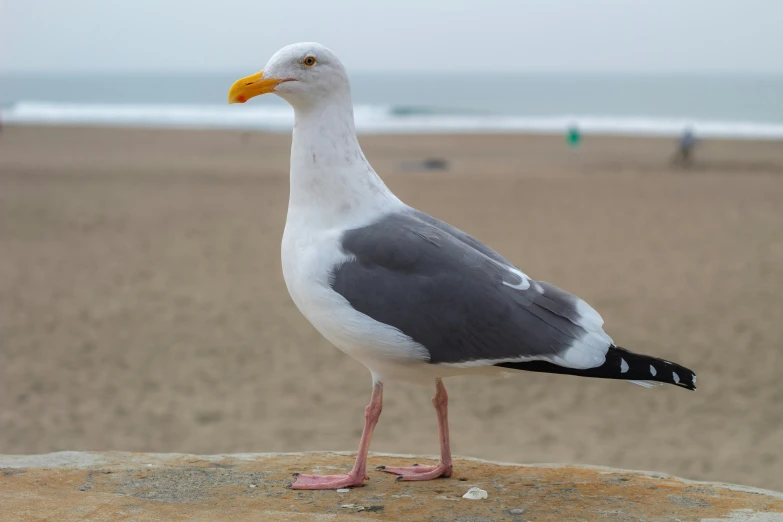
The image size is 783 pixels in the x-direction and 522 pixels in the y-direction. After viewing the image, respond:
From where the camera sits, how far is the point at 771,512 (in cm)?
313

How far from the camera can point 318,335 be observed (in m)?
9.04

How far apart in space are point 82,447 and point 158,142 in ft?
84.8

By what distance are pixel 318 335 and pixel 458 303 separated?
19.7 ft

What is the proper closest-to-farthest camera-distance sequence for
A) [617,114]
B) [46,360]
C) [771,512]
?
[771,512], [46,360], [617,114]

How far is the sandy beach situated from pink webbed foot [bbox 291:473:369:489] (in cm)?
291

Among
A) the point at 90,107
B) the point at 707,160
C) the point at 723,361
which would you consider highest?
the point at 90,107

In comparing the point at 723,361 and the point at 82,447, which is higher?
the point at 723,361

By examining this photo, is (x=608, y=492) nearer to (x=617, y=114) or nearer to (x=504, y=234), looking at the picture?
(x=504, y=234)

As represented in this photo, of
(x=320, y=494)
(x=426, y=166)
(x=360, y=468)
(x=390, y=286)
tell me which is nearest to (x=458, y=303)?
(x=390, y=286)

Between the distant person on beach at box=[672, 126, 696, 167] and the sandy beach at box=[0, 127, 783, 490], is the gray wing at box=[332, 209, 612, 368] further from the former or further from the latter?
the distant person on beach at box=[672, 126, 696, 167]

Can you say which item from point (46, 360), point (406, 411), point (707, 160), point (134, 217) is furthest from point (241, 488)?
point (707, 160)

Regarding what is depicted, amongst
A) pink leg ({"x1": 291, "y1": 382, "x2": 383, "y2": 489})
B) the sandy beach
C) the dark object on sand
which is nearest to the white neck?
pink leg ({"x1": 291, "y1": 382, "x2": 383, "y2": 489})

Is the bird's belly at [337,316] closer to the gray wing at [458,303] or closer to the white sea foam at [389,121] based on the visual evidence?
the gray wing at [458,303]

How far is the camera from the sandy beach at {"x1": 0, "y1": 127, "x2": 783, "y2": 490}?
6613 mm
